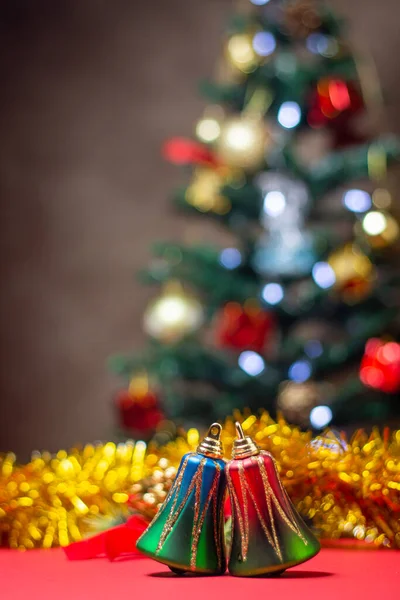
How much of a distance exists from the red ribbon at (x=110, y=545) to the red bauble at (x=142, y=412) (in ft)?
3.32

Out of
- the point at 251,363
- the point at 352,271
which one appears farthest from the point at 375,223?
the point at 251,363

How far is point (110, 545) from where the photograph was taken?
1.85 feet

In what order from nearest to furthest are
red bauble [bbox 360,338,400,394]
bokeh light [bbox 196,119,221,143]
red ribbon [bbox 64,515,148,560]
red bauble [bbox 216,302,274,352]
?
red ribbon [bbox 64,515,148,560] < red bauble [bbox 360,338,400,394] < red bauble [bbox 216,302,274,352] < bokeh light [bbox 196,119,221,143]

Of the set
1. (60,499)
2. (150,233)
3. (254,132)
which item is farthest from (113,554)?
(150,233)

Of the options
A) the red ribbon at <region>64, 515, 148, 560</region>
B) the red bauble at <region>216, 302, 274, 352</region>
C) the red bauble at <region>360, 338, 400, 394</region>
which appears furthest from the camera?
the red bauble at <region>216, 302, 274, 352</region>

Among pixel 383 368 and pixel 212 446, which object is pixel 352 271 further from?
pixel 212 446

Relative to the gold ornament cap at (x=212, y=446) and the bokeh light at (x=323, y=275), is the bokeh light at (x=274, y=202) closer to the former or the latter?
the bokeh light at (x=323, y=275)

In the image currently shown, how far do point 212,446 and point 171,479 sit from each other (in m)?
0.11

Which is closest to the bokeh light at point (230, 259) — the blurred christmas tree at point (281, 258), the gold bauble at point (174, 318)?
the blurred christmas tree at point (281, 258)

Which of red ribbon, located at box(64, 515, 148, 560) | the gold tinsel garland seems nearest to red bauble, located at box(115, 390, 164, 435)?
the gold tinsel garland

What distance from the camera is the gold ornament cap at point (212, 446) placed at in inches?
19.9

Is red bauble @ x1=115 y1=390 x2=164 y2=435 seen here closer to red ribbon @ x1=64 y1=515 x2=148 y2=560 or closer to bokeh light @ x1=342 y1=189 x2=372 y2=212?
bokeh light @ x1=342 y1=189 x2=372 y2=212

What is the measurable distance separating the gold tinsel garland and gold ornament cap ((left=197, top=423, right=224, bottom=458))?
0.28ft

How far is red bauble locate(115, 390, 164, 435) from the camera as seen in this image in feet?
5.24
